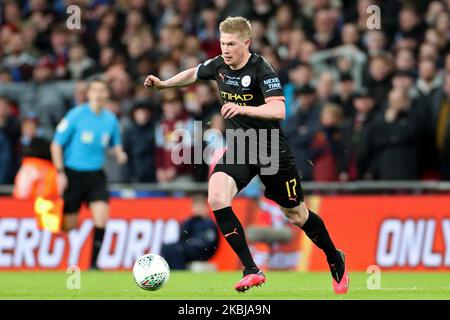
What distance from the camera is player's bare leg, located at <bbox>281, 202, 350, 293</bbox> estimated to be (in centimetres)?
1108

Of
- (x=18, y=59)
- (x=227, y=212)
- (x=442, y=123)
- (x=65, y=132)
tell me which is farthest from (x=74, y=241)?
(x=227, y=212)

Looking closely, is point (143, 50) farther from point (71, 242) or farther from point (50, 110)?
point (71, 242)

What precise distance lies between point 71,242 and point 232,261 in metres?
2.48

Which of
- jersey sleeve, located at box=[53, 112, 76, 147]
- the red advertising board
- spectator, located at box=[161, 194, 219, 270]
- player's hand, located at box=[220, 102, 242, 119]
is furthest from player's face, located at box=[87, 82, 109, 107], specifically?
player's hand, located at box=[220, 102, 242, 119]

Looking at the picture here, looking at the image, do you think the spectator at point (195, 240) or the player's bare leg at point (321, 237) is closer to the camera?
the player's bare leg at point (321, 237)

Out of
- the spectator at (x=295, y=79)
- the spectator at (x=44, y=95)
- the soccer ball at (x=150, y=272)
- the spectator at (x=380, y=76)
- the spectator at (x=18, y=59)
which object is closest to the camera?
the soccer ball at (x=150, y=272)

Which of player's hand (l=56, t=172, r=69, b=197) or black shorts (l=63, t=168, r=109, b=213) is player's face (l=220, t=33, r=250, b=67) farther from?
player's hand (l=56, t=172, r=69, b=197)

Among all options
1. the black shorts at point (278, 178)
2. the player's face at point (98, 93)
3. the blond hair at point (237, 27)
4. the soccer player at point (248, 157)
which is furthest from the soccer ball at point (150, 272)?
the player's face at point (98, 93)

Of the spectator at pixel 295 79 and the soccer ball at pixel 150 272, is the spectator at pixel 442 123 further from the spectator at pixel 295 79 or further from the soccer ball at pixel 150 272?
the soccer ball at pixel 150 272

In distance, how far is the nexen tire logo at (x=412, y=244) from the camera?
1620cm

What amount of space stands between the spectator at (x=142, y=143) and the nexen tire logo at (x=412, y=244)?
3.91 meters

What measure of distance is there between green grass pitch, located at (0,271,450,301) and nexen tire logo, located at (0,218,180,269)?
1190 mm

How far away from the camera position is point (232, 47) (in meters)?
10.6

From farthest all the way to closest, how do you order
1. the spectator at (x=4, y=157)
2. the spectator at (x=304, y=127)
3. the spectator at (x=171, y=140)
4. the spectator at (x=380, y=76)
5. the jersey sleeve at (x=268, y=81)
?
the spectator at (x=4, y=157)
the spectator at (x=171, y=140)
the spectator at (x=380, y=76)
the spectator at (x=304, y=127)
the jersey sleeve at (x=268, y=81)
